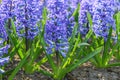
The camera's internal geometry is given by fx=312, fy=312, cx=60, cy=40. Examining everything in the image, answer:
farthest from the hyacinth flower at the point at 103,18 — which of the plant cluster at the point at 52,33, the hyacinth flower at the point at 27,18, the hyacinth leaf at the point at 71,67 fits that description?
the hyacinth flower at the point at 27,18

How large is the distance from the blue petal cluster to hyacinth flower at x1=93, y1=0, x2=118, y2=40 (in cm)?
112

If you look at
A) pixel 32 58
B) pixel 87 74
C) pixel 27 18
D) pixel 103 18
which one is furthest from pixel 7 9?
pixel 87 74

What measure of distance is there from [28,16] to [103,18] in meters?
1.38

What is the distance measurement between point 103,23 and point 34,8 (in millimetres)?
1305

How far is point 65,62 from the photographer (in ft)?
17.7

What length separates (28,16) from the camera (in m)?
5.51

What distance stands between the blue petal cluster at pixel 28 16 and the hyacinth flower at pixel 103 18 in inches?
43.9

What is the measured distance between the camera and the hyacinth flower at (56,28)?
5.03m

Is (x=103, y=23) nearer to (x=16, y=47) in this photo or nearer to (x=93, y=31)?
(x=93, y=31)

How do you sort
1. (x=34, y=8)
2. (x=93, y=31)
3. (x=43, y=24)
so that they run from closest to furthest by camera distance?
(x=43, y=24)
(x=34, y=8)
(x=93, y=31)

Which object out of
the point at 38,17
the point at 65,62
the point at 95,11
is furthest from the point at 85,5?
the point at 65,62

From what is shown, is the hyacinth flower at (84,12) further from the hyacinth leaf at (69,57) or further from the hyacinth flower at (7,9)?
the hyacinth flower at (7,9)

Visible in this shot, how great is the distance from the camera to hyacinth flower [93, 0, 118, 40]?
18.9ft

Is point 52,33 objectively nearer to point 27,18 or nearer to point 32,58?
point 32,58
